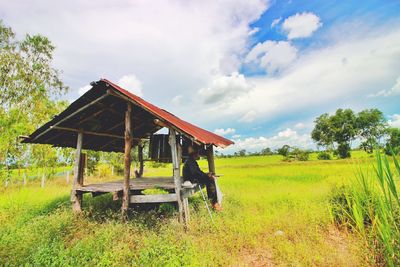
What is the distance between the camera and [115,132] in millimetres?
9344

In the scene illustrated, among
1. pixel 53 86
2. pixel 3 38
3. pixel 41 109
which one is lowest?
pixel 41 109

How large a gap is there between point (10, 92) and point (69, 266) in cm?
1235

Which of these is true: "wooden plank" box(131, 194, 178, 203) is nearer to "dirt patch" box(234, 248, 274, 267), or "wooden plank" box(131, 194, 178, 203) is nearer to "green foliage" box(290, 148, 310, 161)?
"dirt patch" box(234, 248, 274, 267)

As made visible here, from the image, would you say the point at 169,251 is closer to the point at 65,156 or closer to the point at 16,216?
the point at 16,216

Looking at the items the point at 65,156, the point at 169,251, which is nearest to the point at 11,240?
the point at 169,251

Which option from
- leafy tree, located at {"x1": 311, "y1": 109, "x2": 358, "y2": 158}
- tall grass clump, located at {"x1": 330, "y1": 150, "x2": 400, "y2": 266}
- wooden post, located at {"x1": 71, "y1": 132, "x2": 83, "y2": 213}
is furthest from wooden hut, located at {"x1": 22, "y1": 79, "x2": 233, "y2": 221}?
leafy tree, located at {"x1": 311, "y1": 109, "x2": 358, "y2": 158}

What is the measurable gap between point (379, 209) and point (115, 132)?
877 centimetres

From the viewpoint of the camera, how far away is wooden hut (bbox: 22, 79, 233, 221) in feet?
20.3

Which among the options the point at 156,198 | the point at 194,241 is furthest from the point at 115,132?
the point at 194,241

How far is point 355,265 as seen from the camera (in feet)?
12.6

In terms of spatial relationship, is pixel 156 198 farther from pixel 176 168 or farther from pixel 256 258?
pixel 256 258

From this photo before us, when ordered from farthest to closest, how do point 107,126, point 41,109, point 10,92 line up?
point 41,109
point 10,92
point 107,126

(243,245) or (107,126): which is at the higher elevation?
(107,126)

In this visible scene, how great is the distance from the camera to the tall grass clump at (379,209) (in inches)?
75.1
